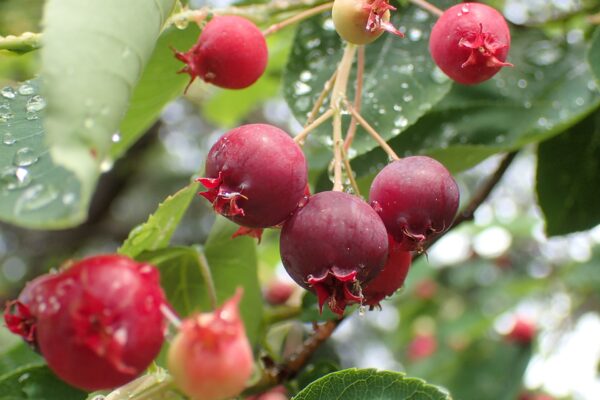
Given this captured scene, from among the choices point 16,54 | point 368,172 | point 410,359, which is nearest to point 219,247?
point 368,172

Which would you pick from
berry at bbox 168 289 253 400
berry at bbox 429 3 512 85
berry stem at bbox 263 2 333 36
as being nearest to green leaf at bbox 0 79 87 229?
berry at bbox 168 289 253 400

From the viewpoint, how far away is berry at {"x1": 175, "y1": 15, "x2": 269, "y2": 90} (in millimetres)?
999

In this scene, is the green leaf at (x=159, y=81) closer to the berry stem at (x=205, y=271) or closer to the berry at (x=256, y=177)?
the berry stem at (x=205, y=271)

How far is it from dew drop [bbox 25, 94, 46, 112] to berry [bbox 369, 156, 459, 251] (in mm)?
425

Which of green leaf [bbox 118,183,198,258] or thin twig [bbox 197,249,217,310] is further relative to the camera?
thin twig [bbox 197,249,217,310]

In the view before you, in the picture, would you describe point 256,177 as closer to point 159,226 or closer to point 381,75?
point 159,226

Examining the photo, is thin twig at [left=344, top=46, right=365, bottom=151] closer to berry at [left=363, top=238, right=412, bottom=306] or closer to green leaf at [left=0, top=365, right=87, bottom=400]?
berry at [left=363, top=238, right=412, bottom=306]

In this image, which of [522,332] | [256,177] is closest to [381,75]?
[256,177]

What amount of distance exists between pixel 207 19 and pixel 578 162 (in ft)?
2.41

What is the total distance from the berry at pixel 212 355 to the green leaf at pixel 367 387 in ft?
1.15

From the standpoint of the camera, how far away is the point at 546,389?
2.86 metres

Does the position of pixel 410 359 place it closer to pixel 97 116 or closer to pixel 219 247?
pixel 219 247

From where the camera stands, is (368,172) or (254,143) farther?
(368,172)

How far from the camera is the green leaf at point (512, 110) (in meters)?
1.30
